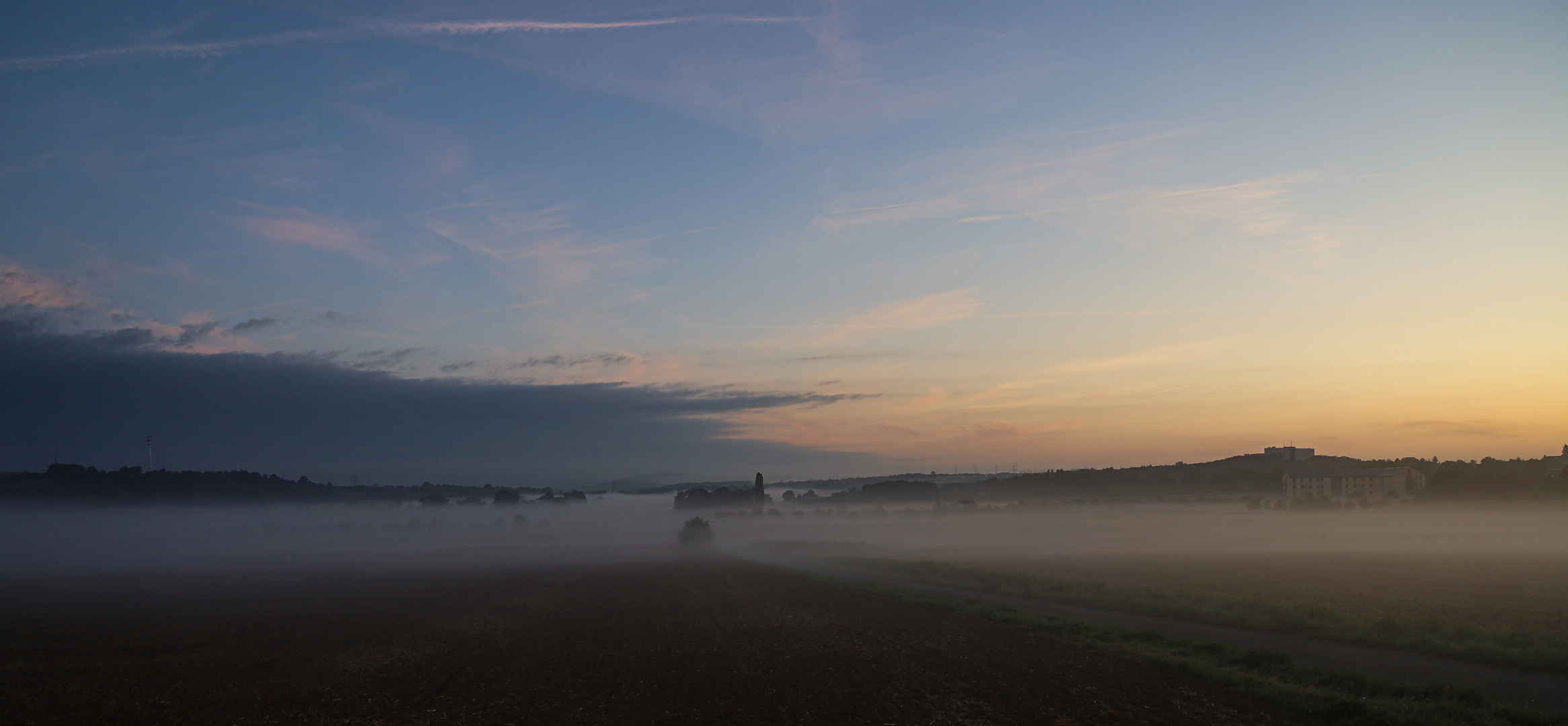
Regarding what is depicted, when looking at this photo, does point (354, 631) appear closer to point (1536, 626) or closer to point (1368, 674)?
point (1368, 674)

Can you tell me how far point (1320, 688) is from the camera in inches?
700

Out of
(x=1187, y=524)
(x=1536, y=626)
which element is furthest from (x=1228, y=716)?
(x=1187, y=524)

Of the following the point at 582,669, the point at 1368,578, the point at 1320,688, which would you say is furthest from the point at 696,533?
the point at 1320,688

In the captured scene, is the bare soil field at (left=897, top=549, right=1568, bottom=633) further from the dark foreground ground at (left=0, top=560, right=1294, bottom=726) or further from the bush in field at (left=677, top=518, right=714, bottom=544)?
the bush in field at (left=677, top=518, right=714, bottom=544)

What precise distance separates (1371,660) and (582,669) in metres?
21.7

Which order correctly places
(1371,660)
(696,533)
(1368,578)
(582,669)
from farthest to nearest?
(696,533) < (1368,578) < (582,669) < (1371,660)

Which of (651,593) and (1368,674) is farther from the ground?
(1368,674)

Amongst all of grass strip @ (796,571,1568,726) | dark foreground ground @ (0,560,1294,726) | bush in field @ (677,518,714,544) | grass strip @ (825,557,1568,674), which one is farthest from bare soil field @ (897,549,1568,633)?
bush in field @ (677,518,714,544)

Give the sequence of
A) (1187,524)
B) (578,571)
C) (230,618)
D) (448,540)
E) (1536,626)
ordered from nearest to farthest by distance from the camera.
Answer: (1536,626) < (230,618) < (578,571) < (1187,524) < (448,540)

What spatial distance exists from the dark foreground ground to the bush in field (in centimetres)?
9747

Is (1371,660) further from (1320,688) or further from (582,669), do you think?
(582,669)

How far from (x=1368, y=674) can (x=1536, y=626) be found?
47.1 feet

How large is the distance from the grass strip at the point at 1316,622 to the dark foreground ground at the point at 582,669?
23.9 feet

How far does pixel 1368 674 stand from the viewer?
738 inches
